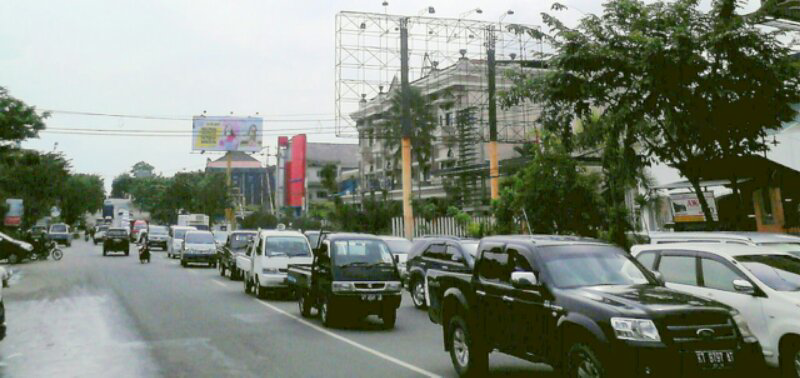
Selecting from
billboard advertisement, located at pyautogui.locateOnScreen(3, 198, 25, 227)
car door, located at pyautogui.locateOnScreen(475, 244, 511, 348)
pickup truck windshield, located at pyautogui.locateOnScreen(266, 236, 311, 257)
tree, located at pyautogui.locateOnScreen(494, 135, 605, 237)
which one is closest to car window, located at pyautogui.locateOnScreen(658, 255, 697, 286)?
car door, located at pyautogui.locateOnScreen(475, 244, 511, 348)

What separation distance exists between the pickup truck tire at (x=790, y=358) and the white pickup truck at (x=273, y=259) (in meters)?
13.8

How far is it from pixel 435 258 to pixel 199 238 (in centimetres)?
2139

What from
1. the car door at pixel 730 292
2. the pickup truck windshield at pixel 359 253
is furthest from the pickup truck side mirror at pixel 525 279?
the pickup truck windshield at pixel 359 253

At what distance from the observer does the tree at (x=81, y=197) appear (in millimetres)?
95312

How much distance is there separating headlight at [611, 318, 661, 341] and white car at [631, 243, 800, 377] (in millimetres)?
2494

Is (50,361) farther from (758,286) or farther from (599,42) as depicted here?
(599,42)

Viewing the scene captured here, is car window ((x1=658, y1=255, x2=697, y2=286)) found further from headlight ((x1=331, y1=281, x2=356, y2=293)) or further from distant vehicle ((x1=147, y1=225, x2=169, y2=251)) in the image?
distant vehicle ((x1=147, y1=225, x2=169, y2=251))

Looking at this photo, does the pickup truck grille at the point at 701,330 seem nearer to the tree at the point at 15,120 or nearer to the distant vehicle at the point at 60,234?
the tree at the point at 15,120

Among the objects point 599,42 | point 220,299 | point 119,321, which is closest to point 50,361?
point 119,321

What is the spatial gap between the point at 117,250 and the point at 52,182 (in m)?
8.38

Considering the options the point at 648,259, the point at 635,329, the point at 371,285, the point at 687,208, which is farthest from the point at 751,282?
the point at 687,208

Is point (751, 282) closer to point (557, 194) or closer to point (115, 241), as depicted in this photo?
point (557, 194)

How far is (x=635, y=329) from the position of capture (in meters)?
6.50

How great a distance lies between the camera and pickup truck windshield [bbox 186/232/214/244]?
35266 millimetres
